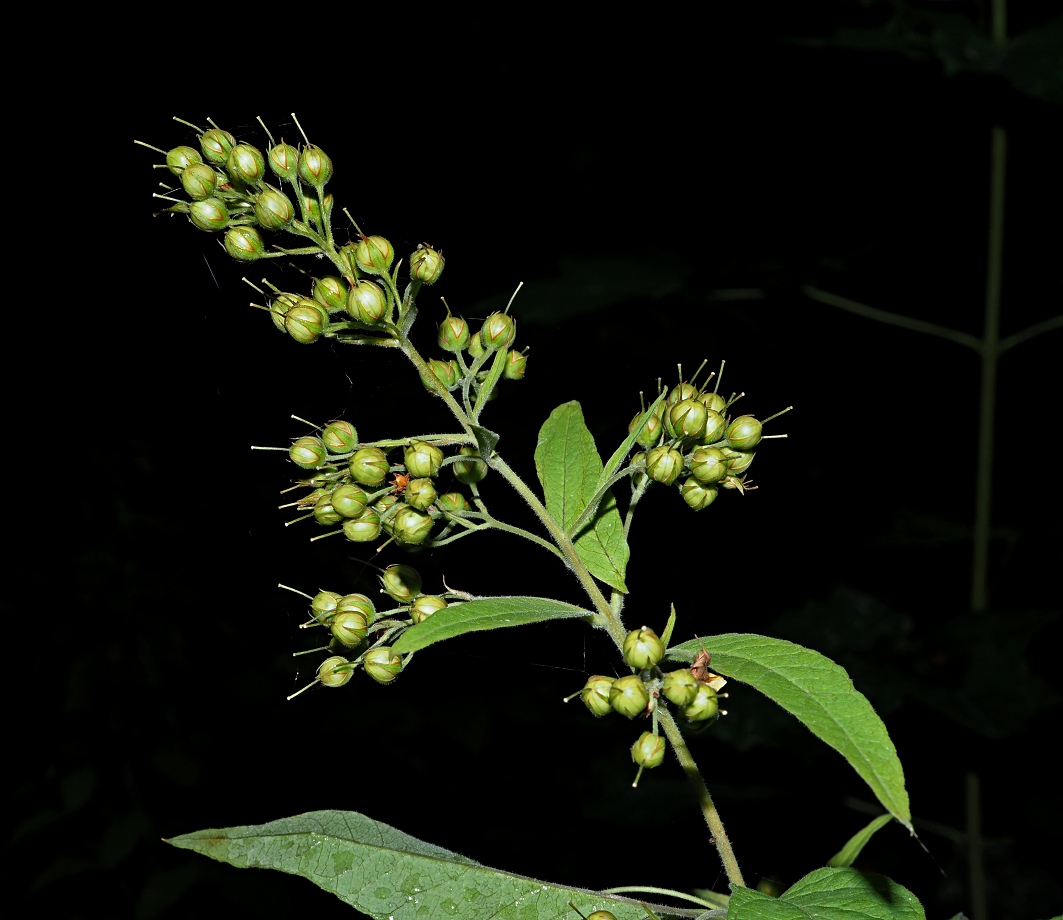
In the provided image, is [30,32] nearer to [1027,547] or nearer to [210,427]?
[210,427]

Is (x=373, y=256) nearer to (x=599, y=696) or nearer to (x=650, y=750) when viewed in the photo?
(x=599, y=696)

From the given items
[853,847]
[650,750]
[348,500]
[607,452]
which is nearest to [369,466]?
[348,500]

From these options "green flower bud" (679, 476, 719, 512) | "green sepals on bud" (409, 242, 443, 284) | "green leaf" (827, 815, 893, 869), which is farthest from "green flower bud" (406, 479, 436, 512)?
"green leaf" (827, 815, 893, 869)

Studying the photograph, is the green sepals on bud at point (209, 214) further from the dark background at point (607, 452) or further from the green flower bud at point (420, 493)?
the dark background at point (607, 452)

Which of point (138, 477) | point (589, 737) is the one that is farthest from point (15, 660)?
point (589, 737)

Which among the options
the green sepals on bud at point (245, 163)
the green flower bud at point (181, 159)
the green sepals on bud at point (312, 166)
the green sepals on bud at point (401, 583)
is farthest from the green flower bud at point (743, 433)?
the green flower bud at point (181, 159)

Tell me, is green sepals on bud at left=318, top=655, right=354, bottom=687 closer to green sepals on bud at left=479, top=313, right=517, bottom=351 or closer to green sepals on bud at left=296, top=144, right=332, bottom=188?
green sepals on bud at left=479, top=313, right=517, bottom=351

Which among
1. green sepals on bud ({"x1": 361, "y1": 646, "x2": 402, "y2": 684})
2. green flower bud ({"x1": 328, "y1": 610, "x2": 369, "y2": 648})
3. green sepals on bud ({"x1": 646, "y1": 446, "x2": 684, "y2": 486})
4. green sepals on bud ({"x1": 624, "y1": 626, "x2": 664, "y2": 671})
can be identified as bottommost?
green sepals on bud ({"x1": 361, "y1": 646, "x2": 402, "y2": 684})
